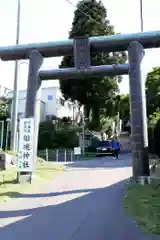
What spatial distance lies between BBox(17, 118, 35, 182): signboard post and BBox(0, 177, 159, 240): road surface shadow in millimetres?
3131

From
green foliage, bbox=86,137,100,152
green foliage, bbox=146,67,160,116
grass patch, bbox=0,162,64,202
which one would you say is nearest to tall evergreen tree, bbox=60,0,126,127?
green foliage, bbox=146,67,160,116

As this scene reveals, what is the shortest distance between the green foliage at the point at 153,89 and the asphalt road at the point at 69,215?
2333 cm

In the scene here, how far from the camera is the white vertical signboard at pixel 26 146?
12922 mm

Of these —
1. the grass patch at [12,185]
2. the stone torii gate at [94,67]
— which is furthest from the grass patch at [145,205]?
the grass patch at [12,185]

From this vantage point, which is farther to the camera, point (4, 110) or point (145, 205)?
point (4, 110)

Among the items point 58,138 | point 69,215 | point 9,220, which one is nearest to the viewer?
point 9,220

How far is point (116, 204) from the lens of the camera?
30.9ft

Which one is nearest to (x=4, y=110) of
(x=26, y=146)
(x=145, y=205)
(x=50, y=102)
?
(x=50, y=102)

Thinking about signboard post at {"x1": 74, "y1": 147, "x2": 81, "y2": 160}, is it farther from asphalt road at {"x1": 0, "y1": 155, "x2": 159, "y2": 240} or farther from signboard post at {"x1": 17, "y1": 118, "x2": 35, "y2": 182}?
asphalt road at {"x1": 0, "y1": 155, "x2": 159, "y2": 240}

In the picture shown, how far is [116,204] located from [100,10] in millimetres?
33394

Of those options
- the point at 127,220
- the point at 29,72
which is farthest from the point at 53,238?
the point at 29,72

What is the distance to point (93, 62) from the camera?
38.5 m

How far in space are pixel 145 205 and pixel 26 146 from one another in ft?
18.2

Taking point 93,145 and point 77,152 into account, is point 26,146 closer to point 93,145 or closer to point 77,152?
point 77,152
